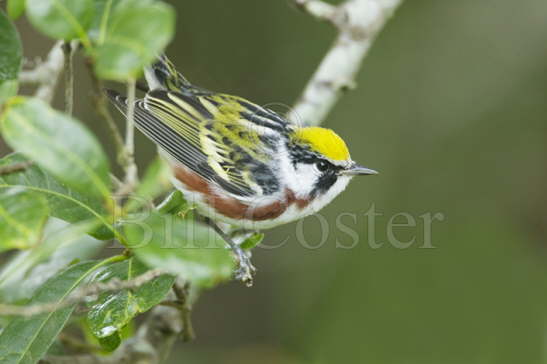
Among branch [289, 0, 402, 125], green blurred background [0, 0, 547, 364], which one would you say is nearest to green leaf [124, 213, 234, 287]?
branch [289, 0, 402, 125]

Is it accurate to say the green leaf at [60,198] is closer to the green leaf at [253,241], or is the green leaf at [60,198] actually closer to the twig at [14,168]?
the twig at [14,168]

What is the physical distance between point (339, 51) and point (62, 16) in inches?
100

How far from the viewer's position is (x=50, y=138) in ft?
4.78

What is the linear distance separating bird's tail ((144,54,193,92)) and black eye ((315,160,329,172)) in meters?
0.81

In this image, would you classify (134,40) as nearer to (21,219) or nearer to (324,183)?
(21,219)

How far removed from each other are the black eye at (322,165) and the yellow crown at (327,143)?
5cm

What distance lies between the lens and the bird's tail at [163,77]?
342 cm

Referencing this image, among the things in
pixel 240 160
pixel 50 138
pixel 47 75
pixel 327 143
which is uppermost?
pixel 50 138

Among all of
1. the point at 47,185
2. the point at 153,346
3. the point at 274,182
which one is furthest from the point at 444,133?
the point at 47,185

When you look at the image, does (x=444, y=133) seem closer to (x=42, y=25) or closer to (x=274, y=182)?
(x=274, y=182)

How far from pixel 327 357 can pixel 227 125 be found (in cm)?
213

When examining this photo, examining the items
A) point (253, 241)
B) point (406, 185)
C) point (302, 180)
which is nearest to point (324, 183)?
point (302, 180)

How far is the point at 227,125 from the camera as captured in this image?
332 centimetres

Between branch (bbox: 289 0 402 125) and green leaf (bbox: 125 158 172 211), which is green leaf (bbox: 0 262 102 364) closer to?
green leaf (bbox: 125 158 172 211)
